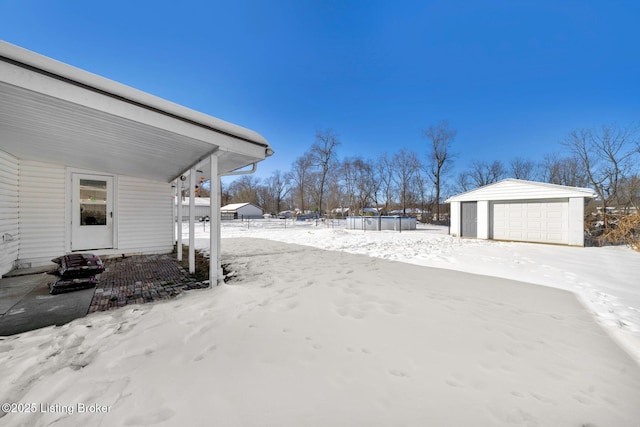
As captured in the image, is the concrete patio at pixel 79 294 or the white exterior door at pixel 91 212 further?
the white exterior door at pixel 91 212

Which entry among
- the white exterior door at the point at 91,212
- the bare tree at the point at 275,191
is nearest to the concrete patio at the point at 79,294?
the white exterior door at the point at 91,212

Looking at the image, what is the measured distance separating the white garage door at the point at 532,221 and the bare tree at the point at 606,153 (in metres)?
6.53

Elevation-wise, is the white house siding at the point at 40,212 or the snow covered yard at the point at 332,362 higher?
the white house siding at the point at 40,212

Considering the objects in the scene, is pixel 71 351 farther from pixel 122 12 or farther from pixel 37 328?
pixel 122 12

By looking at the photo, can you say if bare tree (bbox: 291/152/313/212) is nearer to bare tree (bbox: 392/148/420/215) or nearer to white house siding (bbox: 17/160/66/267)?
bare tree (bbox: 392/148/420/215)

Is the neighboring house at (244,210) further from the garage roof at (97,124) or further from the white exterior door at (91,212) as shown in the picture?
the garage roof at (97,124)

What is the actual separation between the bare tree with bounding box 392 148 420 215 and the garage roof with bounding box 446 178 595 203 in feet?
55.9

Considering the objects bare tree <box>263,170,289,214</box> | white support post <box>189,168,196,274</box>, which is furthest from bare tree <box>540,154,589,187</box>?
bare tree <box>263,170,289,214</box>

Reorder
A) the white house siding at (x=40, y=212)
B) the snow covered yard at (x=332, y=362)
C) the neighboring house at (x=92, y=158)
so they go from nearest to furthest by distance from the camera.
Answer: the snow covered yard at (x=332, y=362) < the neighboring house at (x=92, y=158) < the white house siding at (x=40, y=212)

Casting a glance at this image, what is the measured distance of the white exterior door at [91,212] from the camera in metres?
5.77

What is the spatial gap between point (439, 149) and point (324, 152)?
1391 cm

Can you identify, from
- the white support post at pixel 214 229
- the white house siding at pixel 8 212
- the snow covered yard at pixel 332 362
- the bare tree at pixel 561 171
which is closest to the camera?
the snow covered yard at pixel 332 362

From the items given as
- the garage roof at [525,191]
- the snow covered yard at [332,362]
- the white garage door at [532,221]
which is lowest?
the snow covered yard at [332,362]

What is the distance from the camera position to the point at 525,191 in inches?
412
